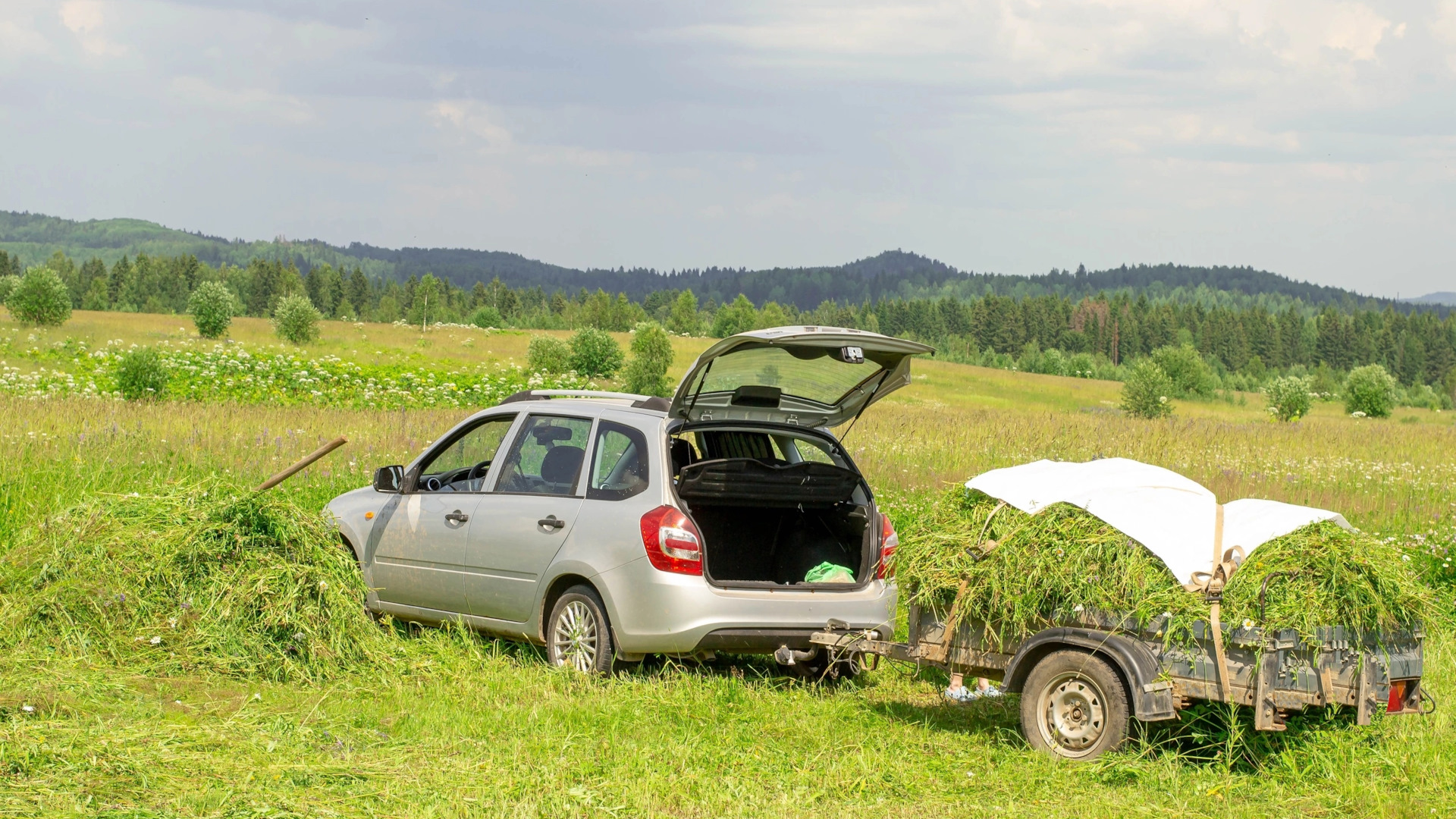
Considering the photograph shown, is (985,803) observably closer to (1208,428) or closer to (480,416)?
(480,416)

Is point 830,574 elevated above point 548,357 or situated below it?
below

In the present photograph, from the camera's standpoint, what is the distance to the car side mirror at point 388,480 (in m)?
8.25

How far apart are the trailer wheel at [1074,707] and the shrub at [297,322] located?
54.2m

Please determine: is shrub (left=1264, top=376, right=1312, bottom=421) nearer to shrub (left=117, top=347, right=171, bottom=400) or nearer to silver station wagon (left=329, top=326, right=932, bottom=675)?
shrub (left=117, top=347, right=171, bottom=400)

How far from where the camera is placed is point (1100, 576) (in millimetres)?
5715

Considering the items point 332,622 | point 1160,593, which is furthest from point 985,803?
point 332,622

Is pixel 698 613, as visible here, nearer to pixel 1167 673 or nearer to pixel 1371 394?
pixel 1167 673

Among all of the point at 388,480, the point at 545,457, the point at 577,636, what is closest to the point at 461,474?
the point at 388,480

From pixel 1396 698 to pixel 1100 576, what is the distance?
4.43 feet

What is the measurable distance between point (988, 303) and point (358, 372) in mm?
140251

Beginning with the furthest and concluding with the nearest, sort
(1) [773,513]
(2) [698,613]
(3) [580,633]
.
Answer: (1) [773,513]
(3) [580,633]
(2) [698,613]

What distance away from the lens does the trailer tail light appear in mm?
5359

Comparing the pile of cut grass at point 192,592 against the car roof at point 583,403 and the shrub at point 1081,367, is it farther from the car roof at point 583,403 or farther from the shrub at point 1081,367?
the shrub at point 1081,367

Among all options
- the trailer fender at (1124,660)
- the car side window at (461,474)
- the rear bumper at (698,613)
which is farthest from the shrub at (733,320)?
the trailer fender at (1124,660)
